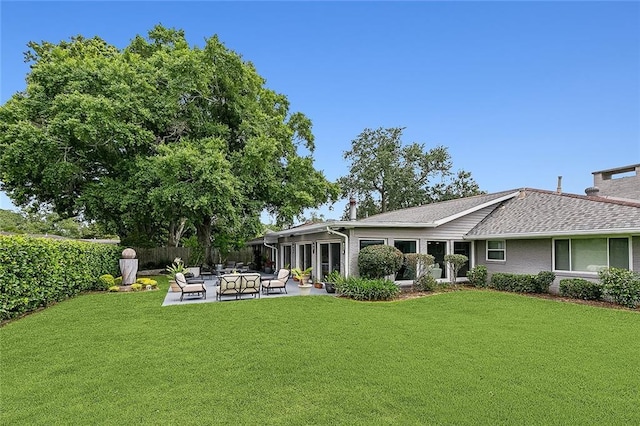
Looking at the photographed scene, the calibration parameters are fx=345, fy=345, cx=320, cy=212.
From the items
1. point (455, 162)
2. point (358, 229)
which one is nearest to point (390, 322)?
point (358, 229)

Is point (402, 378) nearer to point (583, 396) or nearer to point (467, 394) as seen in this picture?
point (467, 394)

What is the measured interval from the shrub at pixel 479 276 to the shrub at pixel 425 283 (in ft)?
7.80

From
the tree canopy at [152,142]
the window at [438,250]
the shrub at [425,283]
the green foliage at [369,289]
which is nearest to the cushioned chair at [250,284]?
the green foliage at [369,289]

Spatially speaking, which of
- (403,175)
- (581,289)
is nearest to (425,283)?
(581,289)

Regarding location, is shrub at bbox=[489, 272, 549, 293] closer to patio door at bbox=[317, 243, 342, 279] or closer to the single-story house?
the single-story house

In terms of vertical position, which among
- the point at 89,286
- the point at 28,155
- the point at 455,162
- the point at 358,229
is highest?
the point at 455,162

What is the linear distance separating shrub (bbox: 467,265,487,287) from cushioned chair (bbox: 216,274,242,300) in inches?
385

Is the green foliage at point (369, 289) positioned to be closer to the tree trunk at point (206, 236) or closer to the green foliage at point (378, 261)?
the green foliage at point (378, 261)

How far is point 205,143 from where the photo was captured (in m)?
19.5

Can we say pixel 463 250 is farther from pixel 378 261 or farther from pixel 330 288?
pixel 330 288

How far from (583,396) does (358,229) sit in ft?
31.6

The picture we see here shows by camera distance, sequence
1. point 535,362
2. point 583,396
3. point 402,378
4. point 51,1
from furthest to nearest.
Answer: point 51,1 < point 535,362 < point 402,378 < point 583,396

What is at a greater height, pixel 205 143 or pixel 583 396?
pixel 205 143

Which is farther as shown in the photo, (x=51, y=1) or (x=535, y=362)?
(x=51, y=1)
